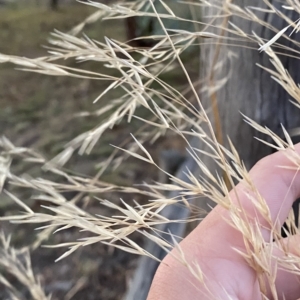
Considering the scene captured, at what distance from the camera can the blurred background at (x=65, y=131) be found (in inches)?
47.9

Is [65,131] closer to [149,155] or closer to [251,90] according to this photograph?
[251,90]

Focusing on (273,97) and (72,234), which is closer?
(273,97)

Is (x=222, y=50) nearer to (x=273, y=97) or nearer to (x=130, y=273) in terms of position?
(x=273, y=97)

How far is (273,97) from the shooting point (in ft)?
1.85

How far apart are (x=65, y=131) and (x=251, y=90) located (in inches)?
50.8

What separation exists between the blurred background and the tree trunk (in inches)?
13.4

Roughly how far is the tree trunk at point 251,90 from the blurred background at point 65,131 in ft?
1.12

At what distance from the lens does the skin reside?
0.39 metres

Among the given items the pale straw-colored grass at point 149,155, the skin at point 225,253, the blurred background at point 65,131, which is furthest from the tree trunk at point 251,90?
the blurred background at point 65,131

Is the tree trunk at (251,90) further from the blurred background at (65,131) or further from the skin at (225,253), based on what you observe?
the blurred background at (65,131)

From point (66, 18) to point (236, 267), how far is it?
103 inches

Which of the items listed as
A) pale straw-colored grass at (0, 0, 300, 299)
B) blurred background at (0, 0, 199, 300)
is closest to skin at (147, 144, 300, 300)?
pale straw-colored grass at (0, 0, 300, 299)

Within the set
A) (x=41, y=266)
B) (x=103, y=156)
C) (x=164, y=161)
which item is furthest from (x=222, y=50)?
(x=103, y=156)

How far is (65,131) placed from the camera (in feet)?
5.76
